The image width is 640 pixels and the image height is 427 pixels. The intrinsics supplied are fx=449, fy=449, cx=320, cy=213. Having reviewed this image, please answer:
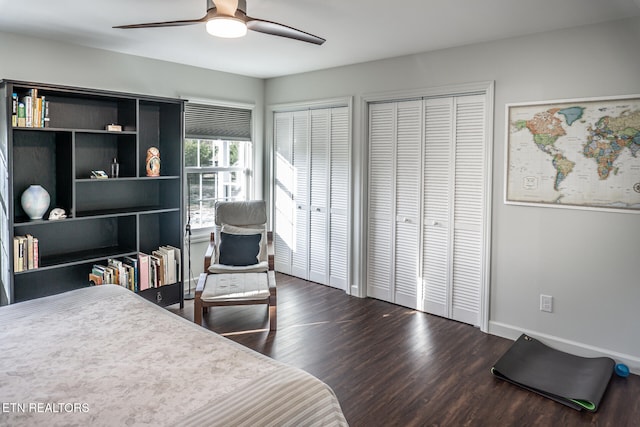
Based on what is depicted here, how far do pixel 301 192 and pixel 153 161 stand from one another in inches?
71.4

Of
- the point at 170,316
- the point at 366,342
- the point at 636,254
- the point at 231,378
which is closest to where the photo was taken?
the point at 231,378

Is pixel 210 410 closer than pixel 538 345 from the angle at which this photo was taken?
Yes

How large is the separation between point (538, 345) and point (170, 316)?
2782 mm

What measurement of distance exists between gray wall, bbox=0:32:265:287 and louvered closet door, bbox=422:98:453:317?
2.34 metres

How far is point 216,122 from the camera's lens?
5.23 meters

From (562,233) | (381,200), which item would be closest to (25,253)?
(381,200)

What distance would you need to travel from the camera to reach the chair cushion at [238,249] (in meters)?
4.52

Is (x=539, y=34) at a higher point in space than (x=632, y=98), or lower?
higher

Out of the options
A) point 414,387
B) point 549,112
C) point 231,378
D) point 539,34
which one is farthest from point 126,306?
point 539,34

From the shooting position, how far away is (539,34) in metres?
3.48

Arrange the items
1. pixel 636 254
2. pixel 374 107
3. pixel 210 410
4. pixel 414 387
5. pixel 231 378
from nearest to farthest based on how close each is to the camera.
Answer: pixel 210 410 → pixel 231 378 → pixel 414 387 → pixel 636 254 → pixel 374 107

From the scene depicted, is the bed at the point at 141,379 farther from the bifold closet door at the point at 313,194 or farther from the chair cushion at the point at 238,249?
the bifold closet door at the point at 313,194

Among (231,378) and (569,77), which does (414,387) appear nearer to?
(231,378)

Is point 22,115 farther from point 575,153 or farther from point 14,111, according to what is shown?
point 575,153
